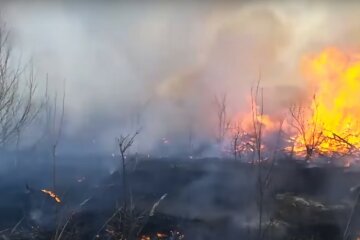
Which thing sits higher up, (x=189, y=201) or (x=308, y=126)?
(x=308, y=126)

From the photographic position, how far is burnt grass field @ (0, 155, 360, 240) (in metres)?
12.8

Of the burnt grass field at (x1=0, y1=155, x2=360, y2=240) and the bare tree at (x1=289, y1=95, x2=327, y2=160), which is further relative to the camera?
the bare tree at (x1=289, y1=95, x2=327, y2=160)

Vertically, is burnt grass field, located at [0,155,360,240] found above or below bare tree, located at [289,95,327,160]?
below

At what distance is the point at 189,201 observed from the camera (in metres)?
14.7

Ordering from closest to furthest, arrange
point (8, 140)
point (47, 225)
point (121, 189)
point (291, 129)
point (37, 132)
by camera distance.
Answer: point (47, 225) < point (121, 189) < point (8, 140) < point (291, 129) < point (37, 132)

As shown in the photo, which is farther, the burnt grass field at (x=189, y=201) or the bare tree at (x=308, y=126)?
the bare tree at (x=308, y=126)

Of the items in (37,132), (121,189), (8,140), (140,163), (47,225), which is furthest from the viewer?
(37,132)

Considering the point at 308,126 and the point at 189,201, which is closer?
the point at 189,201

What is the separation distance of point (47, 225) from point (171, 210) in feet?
11.5

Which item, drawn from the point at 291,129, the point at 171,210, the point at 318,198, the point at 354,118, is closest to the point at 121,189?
the point at 171,210

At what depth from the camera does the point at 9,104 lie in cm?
1850

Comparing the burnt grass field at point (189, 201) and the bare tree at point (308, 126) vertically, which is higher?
the bare tree at point (308, 126)

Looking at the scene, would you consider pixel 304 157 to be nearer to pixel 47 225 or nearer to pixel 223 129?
pixel 223 129

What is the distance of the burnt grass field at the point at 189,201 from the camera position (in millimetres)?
12812
